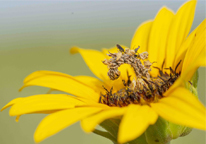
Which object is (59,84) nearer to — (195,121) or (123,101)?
(123,101)

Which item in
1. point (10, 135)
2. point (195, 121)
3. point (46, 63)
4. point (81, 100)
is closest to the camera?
point (195, 121)

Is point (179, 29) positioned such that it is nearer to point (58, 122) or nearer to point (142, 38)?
point (142, 38)

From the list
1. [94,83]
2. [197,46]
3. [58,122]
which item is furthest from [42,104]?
[197,46]

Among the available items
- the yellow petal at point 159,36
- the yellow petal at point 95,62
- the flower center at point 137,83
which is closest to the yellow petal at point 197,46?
the flower center at point 137,83

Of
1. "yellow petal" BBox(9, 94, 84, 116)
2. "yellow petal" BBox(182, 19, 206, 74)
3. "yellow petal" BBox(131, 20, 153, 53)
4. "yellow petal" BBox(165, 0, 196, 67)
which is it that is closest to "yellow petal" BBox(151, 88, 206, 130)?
"yellow petal" BBox(182, 19, 206, 74)

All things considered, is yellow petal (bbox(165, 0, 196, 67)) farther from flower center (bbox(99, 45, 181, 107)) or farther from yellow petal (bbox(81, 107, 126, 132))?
yellow petal (bbox(81, 107, 126, 132))

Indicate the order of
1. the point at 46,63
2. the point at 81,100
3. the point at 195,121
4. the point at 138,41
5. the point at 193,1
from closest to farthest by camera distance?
the point at 195,121 < the point at 81,100 < the point at 193,1 < the point at 138,41 < the point at 46,63

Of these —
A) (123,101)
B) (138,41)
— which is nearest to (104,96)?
(123,101)
